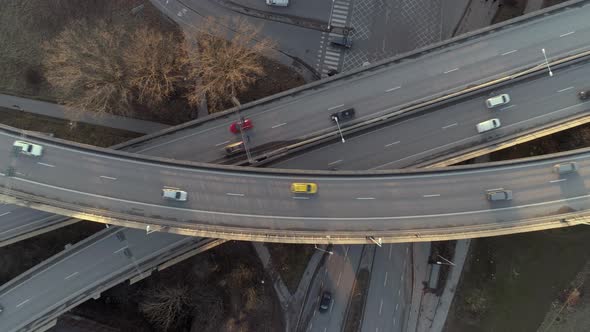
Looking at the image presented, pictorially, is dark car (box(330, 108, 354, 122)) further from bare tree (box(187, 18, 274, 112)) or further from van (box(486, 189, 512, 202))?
van (box(486, 189, 512, 202))

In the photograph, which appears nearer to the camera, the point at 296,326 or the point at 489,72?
the point at 489,72

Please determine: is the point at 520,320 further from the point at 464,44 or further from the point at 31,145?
the point at 31,145

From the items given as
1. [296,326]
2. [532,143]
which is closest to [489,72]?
[532,143]

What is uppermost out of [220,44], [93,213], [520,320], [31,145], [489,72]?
[220,44]

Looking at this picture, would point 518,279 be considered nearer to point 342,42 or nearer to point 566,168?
point 566,168

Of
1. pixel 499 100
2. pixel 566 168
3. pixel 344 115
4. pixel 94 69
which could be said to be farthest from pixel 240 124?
pixel 566 168
